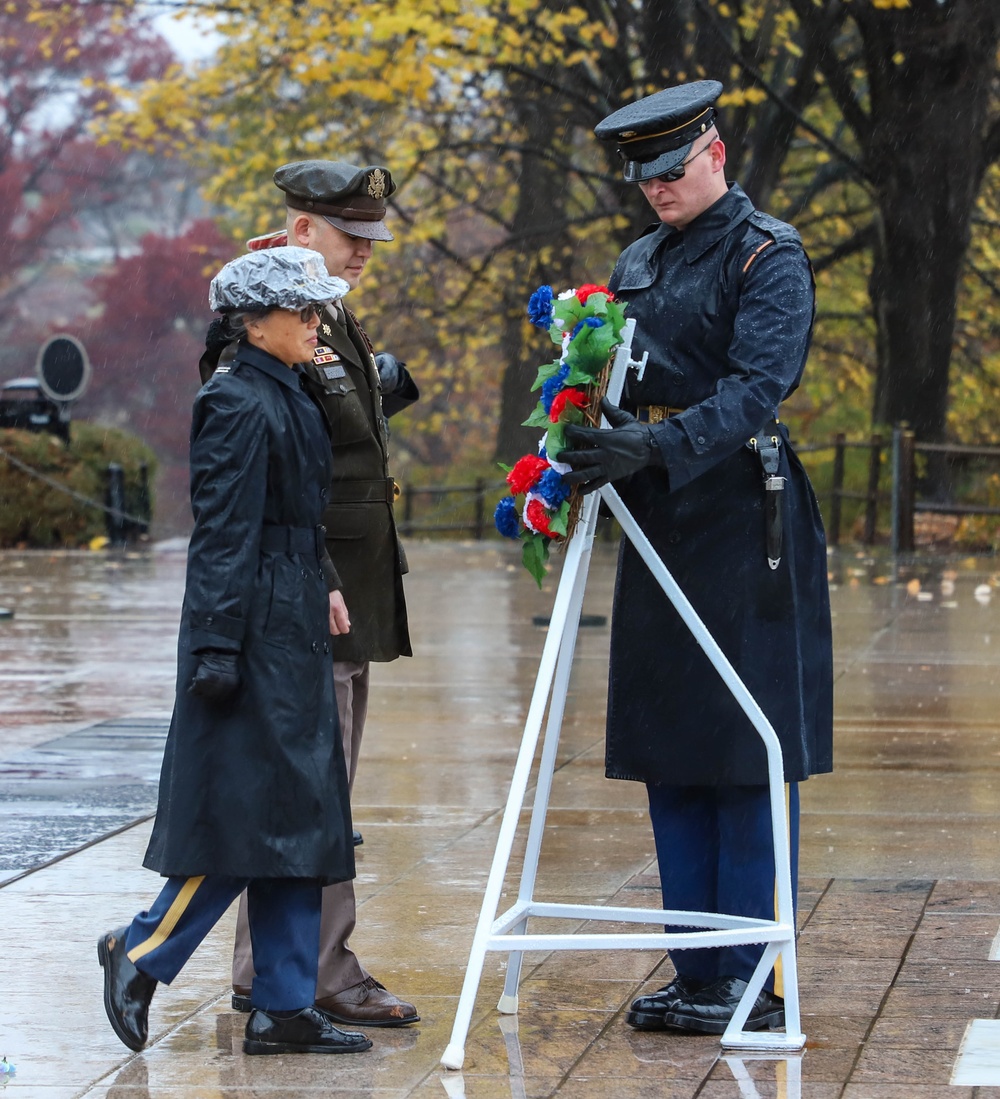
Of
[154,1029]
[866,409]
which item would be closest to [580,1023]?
[154,1029]

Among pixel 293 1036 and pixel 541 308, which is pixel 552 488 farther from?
pixel 293 1036

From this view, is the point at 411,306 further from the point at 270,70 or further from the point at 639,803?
the point at 639,803

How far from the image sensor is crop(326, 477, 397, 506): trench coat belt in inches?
181

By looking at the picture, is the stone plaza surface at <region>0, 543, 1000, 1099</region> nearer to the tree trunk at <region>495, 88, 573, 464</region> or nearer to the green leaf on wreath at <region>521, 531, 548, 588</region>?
the green leaf on wreath at <region>521, 531, 548, 588</region>

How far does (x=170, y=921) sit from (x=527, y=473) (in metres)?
1.20

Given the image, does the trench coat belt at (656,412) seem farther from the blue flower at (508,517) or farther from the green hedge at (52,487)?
the green hedge at (52,487)

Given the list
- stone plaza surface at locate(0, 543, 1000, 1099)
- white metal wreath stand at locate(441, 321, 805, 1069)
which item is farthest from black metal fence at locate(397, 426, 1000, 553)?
white metal wreath stand at locate(441, 321, 805, 1069)

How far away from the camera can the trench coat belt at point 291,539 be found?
13.6 feet

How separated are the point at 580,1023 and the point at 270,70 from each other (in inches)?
706

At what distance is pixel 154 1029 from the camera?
4.28 meters

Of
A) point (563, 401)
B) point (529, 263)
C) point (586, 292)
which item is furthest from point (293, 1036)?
point (529, 263)

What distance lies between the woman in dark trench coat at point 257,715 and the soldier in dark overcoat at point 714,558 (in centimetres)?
71

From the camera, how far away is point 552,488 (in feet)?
13.4

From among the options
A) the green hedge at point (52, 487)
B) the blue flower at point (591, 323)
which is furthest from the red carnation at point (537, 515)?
the green hedge at point (52, 487)
